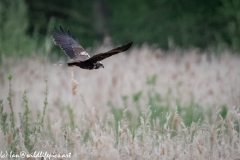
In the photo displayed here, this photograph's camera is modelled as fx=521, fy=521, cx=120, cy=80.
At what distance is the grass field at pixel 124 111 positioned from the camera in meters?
4.69

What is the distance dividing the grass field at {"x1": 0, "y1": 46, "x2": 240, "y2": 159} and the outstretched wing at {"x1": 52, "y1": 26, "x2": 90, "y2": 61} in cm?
44

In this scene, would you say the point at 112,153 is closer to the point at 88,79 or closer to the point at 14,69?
the point at 88,79

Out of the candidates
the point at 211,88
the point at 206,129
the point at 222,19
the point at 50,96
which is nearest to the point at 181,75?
the point at 211,88

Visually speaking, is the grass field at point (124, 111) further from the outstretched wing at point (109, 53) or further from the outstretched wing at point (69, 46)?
the outstretched wing at point (69, 46)

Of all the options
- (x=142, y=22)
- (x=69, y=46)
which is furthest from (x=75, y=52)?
(x=142, y=22)

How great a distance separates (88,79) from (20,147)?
3.64 metres

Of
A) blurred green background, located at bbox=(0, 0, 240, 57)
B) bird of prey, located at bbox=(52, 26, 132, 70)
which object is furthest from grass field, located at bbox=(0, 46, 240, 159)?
blurred green background, located at bbox=(0, 0, 240, 57)

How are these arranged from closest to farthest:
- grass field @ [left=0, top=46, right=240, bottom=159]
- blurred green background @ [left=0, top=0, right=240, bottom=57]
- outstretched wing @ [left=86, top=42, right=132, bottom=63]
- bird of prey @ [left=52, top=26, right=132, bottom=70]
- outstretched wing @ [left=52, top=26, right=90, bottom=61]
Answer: outstretched wing @ [left=86, top=42, right=132, bottom=63], grass field @ [left=0, top=46, right=240, bottom=159], bird of prey @ [left=52, top=26, right=132, bottom=70], outstretched wing @ [left=52, top=26, right=90, bottom=61], blurred green background @ [left=0, top=0, right=240, bottom=57]

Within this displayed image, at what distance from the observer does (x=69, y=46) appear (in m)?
5.95

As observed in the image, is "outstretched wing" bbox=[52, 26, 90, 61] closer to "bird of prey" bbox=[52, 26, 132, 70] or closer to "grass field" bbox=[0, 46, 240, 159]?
"bird of prey" bbox=[52, 26, 132, 70]

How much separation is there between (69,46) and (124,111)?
154cm

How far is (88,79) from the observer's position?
27.0ft

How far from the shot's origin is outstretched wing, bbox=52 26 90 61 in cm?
570

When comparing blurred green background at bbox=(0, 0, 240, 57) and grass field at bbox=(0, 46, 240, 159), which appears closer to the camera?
grass field at bbox=(0, 46, 240, 159)
